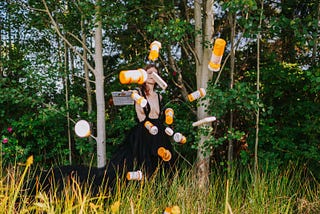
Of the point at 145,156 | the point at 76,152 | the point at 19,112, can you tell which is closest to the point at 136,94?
the point at 145,156

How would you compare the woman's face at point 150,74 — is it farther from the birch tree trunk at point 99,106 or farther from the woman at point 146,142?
the birch tree trunk at point 99,106

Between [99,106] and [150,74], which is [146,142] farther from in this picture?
[99,106]

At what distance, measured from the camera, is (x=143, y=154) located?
2.71 metres

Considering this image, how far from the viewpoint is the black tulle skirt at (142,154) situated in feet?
8.84

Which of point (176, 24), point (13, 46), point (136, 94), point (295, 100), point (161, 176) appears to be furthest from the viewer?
point (13, 46)

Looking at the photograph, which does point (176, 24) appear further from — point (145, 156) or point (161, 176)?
point (161, 176)

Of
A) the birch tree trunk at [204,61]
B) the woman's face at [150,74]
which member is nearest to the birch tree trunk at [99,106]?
the woman's face at [150,74]

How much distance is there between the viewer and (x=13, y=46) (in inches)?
172

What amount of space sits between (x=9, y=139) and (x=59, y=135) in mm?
584

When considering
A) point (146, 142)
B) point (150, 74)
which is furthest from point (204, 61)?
point (146, 142)

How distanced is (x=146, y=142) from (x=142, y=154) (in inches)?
4.0

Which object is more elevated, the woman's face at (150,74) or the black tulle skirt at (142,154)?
the woman's face at (150,74)

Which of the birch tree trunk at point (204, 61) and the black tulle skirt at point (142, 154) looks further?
the birch tree trunk at point (204, 61)

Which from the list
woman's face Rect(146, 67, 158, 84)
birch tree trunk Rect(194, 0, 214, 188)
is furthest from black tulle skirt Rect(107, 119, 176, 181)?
birch tree trunk Rect(194, 0, 214, 188)
